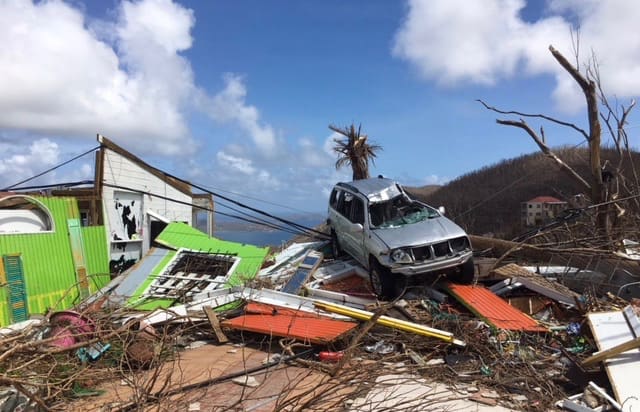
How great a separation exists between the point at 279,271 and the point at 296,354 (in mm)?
4505

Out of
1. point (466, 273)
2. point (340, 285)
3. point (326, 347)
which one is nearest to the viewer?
point (326, 347)

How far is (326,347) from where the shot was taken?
6527mm

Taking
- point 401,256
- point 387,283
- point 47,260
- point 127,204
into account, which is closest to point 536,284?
point 401,256

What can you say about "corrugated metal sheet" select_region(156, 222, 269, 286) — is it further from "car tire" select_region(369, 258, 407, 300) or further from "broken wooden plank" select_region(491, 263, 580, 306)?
"broken wooden plank" select_region(491, 263, 580, 306)

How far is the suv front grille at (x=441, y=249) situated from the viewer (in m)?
8.10

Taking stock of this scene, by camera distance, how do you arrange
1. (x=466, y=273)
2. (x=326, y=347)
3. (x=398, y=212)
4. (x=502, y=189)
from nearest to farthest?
(x=326, y=347), (x=466, y=273), (x=398, y=212), (x=502, y=189)

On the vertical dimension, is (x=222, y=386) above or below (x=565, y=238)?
below

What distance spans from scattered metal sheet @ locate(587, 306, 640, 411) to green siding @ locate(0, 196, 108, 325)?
8514 mm

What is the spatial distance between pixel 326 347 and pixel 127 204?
8282 millimetres

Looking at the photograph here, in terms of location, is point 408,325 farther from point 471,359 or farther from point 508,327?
point 508,327

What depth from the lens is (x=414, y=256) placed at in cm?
807

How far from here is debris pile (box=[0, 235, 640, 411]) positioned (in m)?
4.27

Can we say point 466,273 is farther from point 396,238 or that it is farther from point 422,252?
point 396,238

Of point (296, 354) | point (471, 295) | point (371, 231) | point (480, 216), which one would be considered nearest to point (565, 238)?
point (471, 295)
